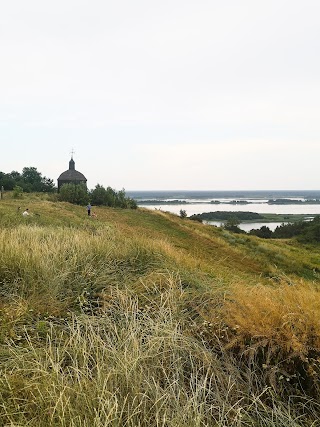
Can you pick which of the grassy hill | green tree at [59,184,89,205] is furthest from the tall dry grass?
green tree at [59,184,89,205]

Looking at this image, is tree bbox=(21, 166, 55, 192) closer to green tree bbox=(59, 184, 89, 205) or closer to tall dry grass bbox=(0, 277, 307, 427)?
green tree bbox=(59, 184, 89, 205)

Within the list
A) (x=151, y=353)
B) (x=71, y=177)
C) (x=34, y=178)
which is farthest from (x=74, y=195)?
(x=151, y=353)

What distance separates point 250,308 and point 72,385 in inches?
66.6

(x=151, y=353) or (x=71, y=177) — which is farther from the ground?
(x=71, y=177)

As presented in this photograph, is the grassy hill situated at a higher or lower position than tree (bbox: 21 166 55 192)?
lower

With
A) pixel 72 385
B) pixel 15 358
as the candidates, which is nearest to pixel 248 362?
pixel 72 385

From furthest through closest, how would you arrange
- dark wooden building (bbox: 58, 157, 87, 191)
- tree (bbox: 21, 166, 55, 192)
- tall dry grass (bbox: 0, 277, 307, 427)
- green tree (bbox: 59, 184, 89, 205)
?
tree (bbox: 21, 166, 55, 192) → dark wooden building (bbox: 58, 157, 87, 191) → green tree (bbox: 59, 184, 89, 205) → tall dry grass (bbox: 0, 277, 307, 427)

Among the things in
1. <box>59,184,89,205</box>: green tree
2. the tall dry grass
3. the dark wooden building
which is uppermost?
the dark wooden building

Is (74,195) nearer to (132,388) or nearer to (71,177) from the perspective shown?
(71,177)

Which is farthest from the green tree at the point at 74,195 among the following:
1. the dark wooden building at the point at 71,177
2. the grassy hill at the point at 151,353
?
the grassy hill at the point at 151,353

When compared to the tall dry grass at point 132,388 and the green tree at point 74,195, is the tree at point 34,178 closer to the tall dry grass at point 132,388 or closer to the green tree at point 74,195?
the green tree at point 74,195

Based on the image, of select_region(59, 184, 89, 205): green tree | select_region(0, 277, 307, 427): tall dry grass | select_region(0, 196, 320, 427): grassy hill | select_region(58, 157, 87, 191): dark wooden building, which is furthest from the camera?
select_region(58, 157, 87, 191): dark wooden building

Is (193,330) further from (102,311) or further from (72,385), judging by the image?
(72,385)

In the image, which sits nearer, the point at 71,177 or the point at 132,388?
the point at 132,388
